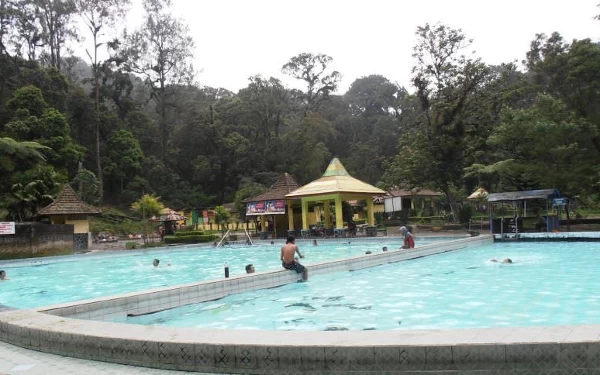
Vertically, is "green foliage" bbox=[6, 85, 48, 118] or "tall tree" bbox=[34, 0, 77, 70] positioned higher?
"tall tree" bbox=[34, 0, 77, 70]

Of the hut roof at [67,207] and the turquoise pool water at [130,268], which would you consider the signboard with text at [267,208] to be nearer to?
the turquoise pool water at [130,268]

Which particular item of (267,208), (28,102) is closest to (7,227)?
(267,208)

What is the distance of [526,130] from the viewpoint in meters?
23.6

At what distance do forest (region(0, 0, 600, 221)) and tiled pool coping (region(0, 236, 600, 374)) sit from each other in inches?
831

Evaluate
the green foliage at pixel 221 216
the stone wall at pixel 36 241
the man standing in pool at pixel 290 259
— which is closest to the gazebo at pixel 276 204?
the green foliage at pixel 221 216

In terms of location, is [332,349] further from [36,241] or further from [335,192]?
[335,192]

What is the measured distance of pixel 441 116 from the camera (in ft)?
102

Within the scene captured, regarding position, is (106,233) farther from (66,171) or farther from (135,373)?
(135,373)

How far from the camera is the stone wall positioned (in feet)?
71.1

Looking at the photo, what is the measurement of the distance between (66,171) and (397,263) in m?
31.3

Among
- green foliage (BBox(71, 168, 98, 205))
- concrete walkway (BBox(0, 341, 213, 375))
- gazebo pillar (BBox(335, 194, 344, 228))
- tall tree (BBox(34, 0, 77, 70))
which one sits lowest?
concrete walkway (BBox(0, 341, 213, 375))

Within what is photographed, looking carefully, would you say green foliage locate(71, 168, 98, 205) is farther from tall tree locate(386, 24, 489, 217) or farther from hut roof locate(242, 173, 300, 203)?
tall tree locate(386, 24, 489, 217)

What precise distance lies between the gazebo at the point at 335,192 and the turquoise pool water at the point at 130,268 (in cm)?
312

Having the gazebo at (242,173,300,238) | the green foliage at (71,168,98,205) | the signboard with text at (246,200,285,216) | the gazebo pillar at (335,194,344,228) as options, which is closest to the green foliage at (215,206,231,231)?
the gazebo at (242,173,300,238)
